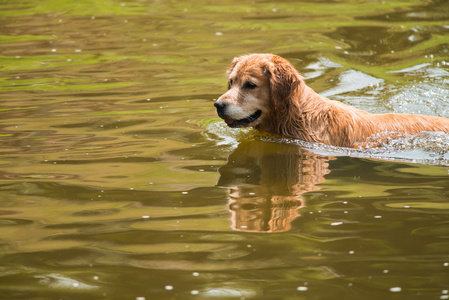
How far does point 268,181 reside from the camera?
752cm

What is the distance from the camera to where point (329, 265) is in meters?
5.26

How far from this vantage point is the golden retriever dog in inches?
355

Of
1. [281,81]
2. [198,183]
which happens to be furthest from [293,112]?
[198,183]

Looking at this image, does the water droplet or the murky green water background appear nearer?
the water droplet

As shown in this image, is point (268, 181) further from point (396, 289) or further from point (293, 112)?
point (396, 289)

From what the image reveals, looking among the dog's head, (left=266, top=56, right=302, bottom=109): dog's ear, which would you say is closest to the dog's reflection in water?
the dog's head

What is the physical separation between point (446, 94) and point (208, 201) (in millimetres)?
7377

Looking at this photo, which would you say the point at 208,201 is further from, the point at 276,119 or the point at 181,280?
the point at 276,119

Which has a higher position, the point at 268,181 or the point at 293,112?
the point at 293,112

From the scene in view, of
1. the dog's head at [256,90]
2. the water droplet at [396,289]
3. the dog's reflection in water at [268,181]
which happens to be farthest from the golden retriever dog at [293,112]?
the water droplet at [396,289]

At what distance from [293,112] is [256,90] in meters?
0.64

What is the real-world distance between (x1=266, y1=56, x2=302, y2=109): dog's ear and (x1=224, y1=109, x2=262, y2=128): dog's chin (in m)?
0.31

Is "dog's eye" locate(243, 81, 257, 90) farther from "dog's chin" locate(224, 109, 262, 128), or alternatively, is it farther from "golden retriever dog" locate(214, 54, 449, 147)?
"dog's chin" locate(224, 109, 262, 128)

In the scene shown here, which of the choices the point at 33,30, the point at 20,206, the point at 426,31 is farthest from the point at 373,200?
the point at 33,30
